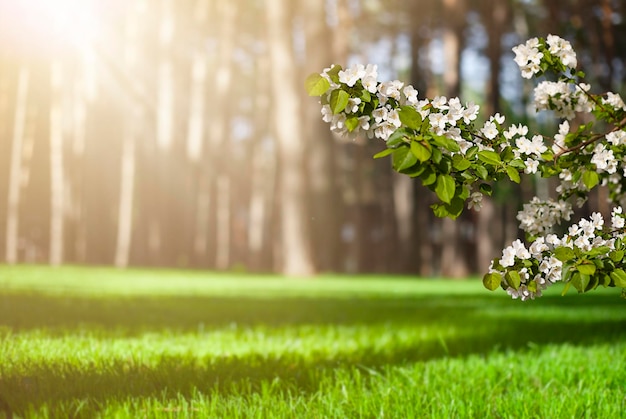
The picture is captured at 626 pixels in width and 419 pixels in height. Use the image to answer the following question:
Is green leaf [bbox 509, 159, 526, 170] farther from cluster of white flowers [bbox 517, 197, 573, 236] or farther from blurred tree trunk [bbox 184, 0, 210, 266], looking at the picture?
blurred tree trunk [bbox 184, 0, 210, 266]

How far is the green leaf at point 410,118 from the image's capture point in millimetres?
2221

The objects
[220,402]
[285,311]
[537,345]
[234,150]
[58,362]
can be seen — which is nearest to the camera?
[220,402]

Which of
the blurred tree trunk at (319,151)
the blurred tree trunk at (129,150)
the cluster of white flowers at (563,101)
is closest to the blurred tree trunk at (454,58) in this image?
the blurred tree trunk at (319,151)

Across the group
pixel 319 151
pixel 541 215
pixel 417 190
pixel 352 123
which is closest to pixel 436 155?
pixel 352 123

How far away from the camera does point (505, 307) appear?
9.27 meters

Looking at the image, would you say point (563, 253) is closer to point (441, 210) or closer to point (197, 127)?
point (441, 210)

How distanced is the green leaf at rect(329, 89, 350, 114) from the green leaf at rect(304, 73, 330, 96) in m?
0.03

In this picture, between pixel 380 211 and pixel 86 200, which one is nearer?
pixel 86 200

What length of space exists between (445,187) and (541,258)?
620 millimetres

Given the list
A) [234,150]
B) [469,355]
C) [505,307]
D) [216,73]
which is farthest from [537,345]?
[234,150]

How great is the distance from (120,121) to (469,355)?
92.3 ft

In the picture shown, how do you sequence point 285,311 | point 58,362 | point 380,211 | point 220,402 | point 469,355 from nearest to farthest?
point 220,402
point 58,362
point 469,355
point 285,311
point 380,211

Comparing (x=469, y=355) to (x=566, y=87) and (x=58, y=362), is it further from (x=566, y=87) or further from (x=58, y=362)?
(x=58, y=362)

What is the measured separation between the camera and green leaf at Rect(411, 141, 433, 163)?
2117 mm
